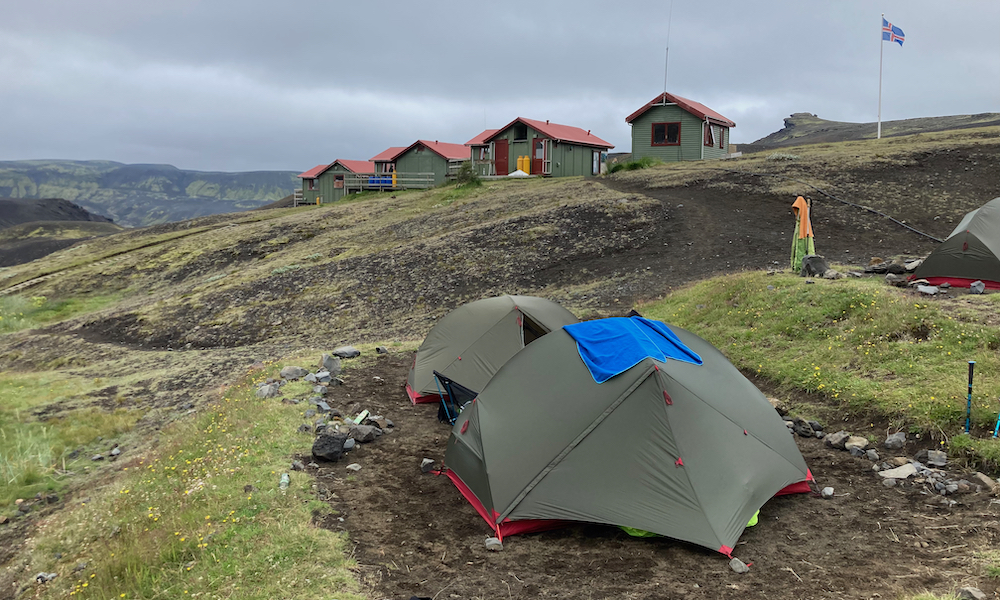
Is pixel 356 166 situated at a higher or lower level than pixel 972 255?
higher

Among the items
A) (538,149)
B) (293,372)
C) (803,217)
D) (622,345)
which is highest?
(538,149)

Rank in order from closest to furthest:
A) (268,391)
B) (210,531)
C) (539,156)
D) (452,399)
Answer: (210,531), (452,399), (268,391), (539,156)

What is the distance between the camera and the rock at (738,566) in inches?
227

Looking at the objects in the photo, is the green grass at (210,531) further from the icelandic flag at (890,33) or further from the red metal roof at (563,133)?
the icelandic flag at (890,33)

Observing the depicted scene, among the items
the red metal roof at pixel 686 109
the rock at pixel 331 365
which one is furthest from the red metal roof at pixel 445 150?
the rock at pixel 331 365

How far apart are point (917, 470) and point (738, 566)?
11.0 feet

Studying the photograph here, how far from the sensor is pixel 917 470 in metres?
7.46

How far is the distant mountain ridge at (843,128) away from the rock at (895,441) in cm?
6160

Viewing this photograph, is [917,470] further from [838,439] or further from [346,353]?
[346,353]

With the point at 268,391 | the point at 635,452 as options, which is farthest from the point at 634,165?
the point at 635,452

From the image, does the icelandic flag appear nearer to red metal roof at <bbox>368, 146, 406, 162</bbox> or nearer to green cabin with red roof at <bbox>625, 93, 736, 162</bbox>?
green cabin with red roof at <bbox>625, 93, 736, 162</bbox>

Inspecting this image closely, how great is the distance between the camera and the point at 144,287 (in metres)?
33.2

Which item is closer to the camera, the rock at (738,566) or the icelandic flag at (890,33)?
the rock at (738,566)

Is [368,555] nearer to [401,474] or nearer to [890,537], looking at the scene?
[401,474]
